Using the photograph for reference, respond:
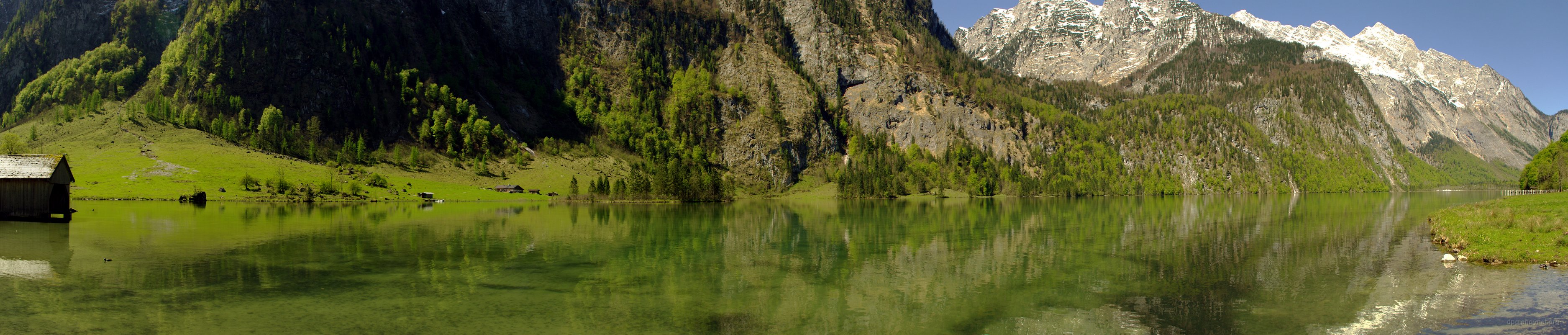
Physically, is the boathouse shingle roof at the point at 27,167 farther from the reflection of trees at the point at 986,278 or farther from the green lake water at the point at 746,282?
the reflection of trees at the point at 986,278

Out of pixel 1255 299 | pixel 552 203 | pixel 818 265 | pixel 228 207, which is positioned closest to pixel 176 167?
pixel 228 207

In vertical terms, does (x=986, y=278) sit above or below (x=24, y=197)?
below

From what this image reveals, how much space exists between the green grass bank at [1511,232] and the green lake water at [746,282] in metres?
1.92

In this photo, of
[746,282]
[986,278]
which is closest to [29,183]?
[746,282]

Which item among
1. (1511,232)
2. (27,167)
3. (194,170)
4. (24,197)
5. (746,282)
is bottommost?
(746,282)

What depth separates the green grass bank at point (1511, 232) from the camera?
29.5m

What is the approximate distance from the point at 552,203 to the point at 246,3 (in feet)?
354

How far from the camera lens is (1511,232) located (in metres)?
35.3

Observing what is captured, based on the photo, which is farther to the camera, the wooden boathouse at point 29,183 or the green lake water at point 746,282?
the wooden boathouse at point 29,183

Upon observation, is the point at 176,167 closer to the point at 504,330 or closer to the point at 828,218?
the point at 828,218

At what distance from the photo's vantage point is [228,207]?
89750 millimetres

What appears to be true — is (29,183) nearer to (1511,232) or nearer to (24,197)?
(24,197)

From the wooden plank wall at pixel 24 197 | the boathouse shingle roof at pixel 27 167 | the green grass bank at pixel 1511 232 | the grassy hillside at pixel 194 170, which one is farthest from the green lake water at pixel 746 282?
the grassy hillside at pixel 194 170

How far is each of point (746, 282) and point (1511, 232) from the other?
124 ft
